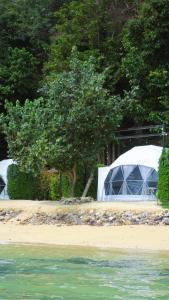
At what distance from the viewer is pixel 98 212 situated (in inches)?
949

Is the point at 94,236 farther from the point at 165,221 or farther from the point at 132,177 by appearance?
the point at 132,177

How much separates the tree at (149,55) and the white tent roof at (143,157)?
2.80 metres

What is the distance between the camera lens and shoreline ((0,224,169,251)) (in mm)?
18766

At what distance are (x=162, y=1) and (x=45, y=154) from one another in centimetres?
1097

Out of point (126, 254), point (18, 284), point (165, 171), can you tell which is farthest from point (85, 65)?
point (18, 284)

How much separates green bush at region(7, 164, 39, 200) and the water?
1643 centimetres

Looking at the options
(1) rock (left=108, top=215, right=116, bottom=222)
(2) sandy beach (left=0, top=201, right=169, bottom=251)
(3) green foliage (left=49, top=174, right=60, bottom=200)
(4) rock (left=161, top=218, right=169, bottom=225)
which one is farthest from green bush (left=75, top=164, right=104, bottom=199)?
(4) rock (left=161, top=218, right=169, bottom=225)

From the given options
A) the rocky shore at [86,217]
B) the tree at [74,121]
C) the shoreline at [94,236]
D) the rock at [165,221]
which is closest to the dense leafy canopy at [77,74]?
the tree at [74,121]

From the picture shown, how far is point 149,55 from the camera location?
34000mm

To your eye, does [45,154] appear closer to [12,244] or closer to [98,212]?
[98,212]

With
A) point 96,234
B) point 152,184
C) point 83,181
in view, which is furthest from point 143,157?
point 96,234

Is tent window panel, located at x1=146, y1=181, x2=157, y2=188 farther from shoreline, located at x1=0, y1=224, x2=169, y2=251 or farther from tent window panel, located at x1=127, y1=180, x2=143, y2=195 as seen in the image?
shoreline, located at x1=0, y1=224, x2=169, y2=251

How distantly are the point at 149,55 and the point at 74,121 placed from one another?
8173 mm

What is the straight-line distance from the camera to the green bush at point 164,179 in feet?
85.0
